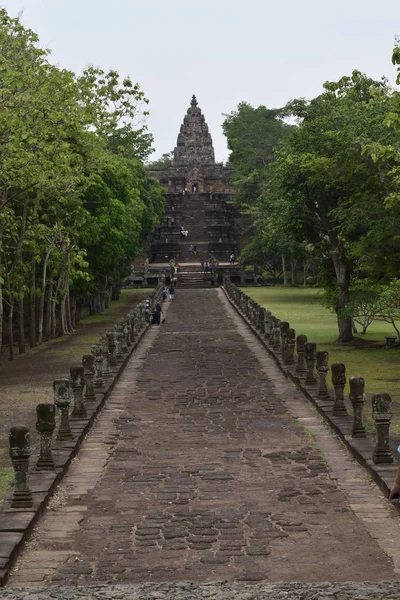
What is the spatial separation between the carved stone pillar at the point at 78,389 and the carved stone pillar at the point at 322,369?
398 centimetres

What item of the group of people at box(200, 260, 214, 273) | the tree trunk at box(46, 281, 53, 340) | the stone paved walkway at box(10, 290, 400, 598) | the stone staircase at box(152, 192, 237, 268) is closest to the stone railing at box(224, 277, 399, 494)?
the stone paved walkway at box(10, 290, 400, 598)

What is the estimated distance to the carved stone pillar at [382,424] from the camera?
11.2 metres

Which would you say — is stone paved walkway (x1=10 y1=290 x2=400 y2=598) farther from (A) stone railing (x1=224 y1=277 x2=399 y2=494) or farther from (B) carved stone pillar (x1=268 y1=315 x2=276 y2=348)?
(B) carved stone pillar (x1=268 y1=315 x2=276 y2=348)

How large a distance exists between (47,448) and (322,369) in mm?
6405

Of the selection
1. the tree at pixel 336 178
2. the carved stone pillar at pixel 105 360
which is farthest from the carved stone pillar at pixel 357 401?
the tree at pixel 336 178

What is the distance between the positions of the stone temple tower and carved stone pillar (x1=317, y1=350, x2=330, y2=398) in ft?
277

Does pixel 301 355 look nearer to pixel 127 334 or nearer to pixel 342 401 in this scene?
pixel 342 401

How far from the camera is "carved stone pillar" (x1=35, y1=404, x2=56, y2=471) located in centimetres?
1102

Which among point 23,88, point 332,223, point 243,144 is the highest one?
point 243,144

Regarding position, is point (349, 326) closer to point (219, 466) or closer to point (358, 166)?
point (358, 166)

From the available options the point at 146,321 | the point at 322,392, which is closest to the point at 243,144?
the point at 146,321

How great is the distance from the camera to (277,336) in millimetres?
26453

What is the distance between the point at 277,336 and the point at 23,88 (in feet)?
31.2

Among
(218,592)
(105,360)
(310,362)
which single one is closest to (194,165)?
(105,360)
